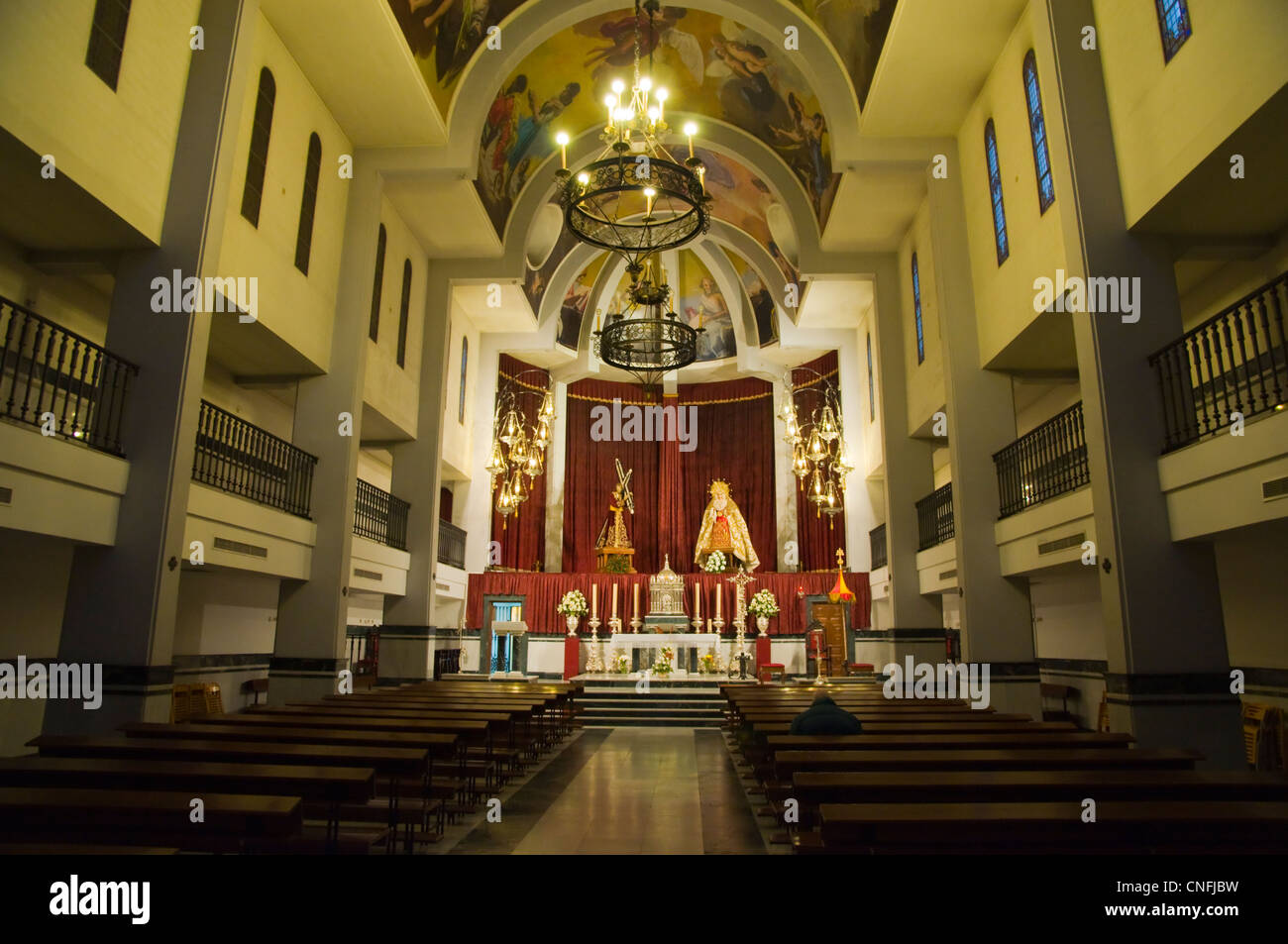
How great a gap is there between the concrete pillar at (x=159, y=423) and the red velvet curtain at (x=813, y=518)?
1605cm

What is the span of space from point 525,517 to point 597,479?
3154mm

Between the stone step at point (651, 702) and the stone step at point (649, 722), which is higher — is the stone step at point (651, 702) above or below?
above

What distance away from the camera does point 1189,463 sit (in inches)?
277

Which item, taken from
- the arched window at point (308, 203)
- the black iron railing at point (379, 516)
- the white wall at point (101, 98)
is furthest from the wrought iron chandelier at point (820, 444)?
the white wall at point (101, 98)

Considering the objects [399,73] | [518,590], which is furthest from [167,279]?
[518,590]

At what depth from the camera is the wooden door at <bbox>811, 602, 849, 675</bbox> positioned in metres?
18.6

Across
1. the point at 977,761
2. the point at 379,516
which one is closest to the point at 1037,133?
the point at 977,761

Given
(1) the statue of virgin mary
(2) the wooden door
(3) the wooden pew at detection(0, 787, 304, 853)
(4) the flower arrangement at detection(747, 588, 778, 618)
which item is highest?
(1) the statue of virgin mary

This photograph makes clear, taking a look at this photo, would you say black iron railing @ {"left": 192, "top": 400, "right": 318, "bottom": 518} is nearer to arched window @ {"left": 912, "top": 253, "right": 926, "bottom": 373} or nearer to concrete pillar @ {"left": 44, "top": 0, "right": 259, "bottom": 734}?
concrete pillar @ {"left": 44, "top": 0, "right": 259, "bottom": 734}

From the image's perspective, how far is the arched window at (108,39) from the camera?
25.1 ft

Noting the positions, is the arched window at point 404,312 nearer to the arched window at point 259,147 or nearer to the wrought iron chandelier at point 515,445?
the wrought iron chandelier at point 515,445

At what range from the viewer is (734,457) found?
85.0ft

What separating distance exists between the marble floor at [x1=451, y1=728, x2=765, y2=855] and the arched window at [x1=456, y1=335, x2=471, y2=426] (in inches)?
439

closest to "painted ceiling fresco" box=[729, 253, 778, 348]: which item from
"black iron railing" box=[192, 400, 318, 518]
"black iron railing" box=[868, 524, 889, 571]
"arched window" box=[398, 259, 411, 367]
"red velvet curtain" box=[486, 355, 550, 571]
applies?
"red velvet curtain" box=[486, 355, 550, 571]
